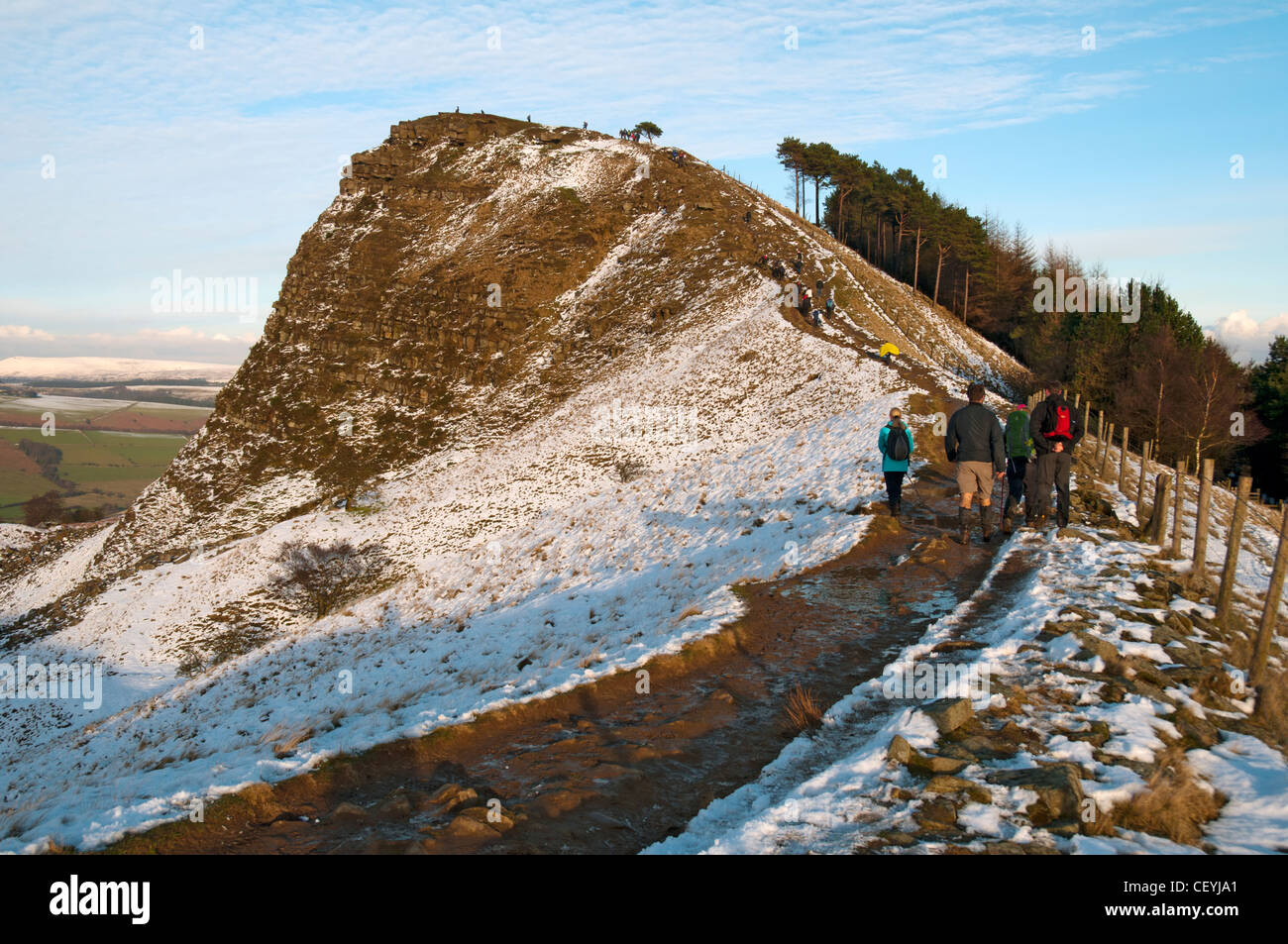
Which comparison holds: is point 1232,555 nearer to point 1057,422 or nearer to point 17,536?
point 1057,422

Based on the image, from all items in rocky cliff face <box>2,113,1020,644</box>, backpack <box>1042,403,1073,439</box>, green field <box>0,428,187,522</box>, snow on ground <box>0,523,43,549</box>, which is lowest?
snow on ground <box>0,523,43,549</box>

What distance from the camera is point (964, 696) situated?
292 inches

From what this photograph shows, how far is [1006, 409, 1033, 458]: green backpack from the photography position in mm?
15047

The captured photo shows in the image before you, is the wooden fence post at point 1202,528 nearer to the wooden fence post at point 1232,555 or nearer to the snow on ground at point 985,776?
the wooden fence post at point 1232,555

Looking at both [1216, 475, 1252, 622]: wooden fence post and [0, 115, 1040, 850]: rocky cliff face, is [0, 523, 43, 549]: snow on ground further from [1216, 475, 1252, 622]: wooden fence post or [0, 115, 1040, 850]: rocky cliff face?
[1216, 475, 1252, 622]: wooden fence post

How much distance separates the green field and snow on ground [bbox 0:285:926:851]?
65586 mm

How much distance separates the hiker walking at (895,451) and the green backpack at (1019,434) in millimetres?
2018

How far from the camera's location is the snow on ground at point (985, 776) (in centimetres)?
534

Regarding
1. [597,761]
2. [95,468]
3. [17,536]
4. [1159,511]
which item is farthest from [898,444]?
[95,468]

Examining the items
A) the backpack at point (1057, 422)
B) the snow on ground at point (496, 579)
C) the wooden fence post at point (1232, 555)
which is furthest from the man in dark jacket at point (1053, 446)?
the snow on ground at point (496, 579)

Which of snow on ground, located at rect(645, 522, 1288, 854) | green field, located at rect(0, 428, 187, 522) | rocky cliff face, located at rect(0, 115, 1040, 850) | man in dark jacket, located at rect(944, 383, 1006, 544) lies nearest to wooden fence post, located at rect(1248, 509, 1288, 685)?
snow on ground, located at rect(645, 522, 1288, 854)
